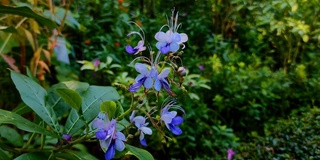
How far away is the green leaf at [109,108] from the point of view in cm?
84

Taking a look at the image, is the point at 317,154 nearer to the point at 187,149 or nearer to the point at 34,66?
the point at 187,149

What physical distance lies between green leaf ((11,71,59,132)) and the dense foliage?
0.72 meters

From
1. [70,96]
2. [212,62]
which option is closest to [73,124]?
[70,96]

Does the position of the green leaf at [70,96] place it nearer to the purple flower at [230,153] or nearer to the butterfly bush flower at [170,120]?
the butterfly bush flower at [170,120]

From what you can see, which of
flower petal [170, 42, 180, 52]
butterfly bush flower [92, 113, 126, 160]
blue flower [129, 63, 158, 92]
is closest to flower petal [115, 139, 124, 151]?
butterfly bush flower [92, 113, 126, 160]

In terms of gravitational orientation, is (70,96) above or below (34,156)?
above

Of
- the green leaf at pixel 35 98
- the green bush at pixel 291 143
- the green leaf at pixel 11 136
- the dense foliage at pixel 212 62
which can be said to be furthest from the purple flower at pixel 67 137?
the green bush at pixel 291 143

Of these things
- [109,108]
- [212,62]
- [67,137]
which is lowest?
[212,62]

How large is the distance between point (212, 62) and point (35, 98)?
66.0 inches

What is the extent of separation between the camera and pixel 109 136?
0.82m

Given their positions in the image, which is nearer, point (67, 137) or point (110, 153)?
point (110, 153)

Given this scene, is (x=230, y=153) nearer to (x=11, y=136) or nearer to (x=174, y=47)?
(x=11, y=136)

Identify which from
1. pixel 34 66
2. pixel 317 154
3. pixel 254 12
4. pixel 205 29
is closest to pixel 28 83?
pixel 34 66

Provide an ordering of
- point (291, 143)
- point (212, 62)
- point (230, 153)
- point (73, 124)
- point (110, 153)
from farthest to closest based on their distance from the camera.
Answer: point (212, 62) → point (230, 153) → point (291, 143) → point (73, 124) → point (110, 153)
